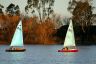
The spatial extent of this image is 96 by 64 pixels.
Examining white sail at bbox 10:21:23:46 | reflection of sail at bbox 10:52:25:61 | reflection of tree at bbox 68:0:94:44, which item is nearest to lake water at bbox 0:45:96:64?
reflection of sail at bbox 10:52:25:61

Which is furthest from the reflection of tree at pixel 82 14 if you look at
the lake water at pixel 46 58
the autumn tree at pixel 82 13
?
the lake water at pixel 46 58

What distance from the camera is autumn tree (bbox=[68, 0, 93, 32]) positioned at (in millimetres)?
147438

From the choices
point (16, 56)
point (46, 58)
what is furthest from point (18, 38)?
point (46, 58)

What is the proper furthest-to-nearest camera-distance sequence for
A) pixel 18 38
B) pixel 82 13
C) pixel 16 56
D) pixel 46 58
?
pixel 82 13 → pixel 18 38 → pixel 16 56 → pixel 46 58

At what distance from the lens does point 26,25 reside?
144750mm

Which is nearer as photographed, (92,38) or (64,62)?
(64,62)

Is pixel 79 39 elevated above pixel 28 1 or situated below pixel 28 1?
below

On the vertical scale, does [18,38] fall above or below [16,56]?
above

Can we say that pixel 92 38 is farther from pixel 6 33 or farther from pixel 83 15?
pixel 6 33

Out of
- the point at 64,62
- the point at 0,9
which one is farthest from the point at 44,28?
the point at 64,62

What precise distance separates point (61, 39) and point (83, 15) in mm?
8846

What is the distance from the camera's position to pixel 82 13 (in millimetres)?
149750

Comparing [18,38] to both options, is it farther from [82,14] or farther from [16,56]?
[82,14]

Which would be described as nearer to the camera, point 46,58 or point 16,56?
point 46,58
